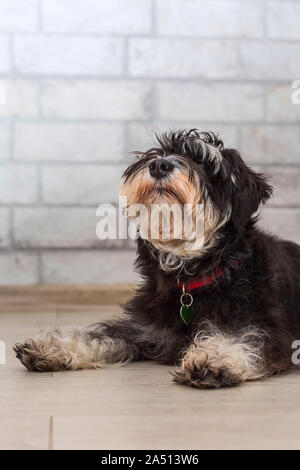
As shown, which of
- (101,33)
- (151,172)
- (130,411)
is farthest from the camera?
(101,33)

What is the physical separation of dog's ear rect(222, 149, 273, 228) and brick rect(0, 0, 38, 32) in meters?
2.88

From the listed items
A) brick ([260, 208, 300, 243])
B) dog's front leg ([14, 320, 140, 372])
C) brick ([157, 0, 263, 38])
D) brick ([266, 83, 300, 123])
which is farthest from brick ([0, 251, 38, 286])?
dog's front leg ([14, 320, 140, 372])

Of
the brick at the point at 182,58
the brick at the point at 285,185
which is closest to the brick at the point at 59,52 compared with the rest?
the brick at the point at 182,58

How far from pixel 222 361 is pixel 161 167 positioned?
746mm

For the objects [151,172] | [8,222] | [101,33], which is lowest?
[8,222]

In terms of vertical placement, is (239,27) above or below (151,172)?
above

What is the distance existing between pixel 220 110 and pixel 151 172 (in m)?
2.87

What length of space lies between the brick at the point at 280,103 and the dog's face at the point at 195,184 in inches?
102

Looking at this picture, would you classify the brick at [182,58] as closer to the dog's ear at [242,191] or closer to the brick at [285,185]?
the brick at [285,185]

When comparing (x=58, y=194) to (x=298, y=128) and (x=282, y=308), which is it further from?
(x=282, y=308)

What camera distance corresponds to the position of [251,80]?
5.77 metres

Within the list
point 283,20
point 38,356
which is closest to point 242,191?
point 38,356

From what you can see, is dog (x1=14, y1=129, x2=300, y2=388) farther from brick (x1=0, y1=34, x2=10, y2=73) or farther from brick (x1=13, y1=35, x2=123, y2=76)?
brick (x1=0, y1=34, x2=10, y2=73)

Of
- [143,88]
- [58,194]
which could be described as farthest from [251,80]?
[58,194]
